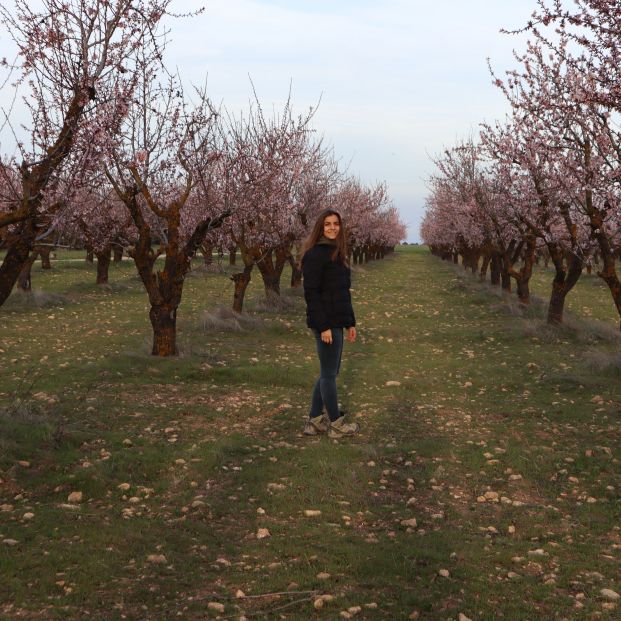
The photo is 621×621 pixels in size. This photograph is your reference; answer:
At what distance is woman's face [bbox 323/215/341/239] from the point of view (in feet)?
27.7

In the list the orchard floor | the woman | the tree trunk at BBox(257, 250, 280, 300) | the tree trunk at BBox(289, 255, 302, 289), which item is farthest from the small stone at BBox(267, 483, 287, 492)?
the tree trunk at BBox(289, 255, 302, 289)

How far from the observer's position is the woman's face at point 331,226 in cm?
844

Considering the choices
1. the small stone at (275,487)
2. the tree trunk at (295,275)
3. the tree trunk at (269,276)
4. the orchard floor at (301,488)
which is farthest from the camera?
the tree trunk at (295,275)

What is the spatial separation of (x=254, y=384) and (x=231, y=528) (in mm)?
6136

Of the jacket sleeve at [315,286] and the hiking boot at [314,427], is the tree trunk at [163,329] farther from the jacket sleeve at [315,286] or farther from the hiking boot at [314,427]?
the jacket sleeve at [315,286]

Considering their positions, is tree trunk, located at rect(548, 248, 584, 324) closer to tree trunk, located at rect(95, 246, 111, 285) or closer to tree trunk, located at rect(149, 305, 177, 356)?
tree trunk, located at rect(149, 305, 177, 356)

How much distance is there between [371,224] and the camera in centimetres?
5894

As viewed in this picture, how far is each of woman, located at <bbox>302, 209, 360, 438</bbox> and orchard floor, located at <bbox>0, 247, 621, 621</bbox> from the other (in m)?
1.22

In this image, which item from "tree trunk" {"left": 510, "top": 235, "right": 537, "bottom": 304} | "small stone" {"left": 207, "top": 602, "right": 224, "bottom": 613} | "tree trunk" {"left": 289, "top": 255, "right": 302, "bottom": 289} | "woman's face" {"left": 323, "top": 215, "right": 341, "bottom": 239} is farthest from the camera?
"tree trunk" {"left": 289, "top": 255, "right": 302, "bottom": 289}

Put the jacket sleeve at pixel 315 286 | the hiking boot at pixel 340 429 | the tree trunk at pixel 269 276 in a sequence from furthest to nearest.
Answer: the tree trunk at pixel 269 276
the hiking boot at pixel 340 429
the jacket sleeve at pixel 315 286

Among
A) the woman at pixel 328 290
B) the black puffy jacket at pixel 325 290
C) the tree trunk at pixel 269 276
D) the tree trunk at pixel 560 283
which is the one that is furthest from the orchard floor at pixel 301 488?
the tree trunk at pixel 269 276

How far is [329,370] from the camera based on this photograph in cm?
854

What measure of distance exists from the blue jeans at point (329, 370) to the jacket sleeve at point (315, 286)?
227 mm

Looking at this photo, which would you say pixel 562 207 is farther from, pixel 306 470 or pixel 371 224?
pixel 371 224
